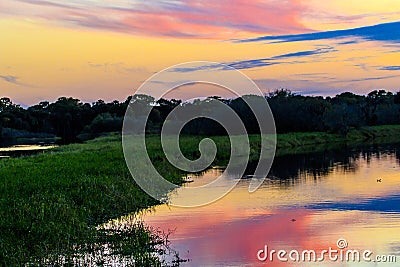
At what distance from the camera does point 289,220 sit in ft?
58.7

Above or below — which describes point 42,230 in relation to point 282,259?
above

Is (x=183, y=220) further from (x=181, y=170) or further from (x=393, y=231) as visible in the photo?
(x=181, y=170)

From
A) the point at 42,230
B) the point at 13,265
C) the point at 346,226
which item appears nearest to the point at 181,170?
the point at 346,226

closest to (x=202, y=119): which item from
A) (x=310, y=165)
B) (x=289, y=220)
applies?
(x=310, y=165)

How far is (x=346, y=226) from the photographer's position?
653 inches

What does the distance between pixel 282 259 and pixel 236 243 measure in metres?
1.89
